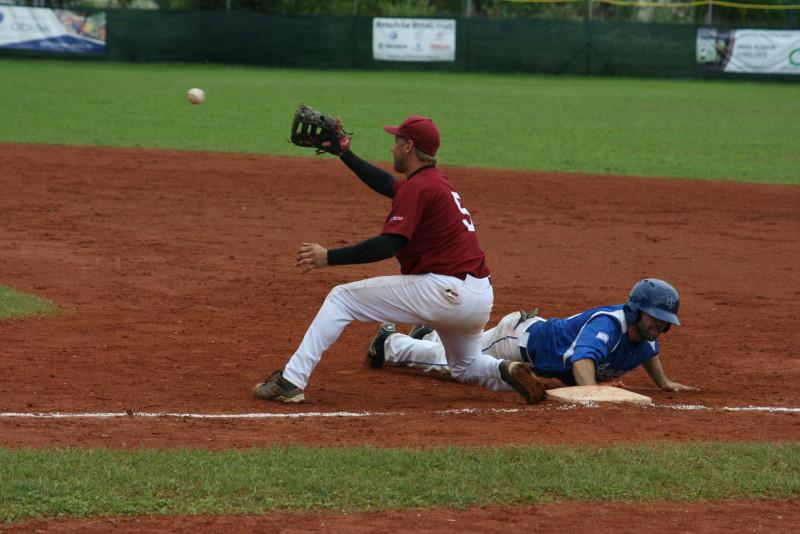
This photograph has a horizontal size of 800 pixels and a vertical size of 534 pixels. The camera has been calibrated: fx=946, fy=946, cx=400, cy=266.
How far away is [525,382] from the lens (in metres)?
5.72

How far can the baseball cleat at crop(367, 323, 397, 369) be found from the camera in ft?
22.2

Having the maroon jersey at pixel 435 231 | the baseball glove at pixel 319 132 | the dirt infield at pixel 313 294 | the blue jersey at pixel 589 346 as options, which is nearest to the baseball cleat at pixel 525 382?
the dirt infield at pixel 313 294

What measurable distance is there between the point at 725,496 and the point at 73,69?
103 feet

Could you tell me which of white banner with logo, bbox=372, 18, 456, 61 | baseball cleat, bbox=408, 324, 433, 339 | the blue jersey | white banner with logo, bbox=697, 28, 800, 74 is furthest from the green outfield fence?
the blue jersey

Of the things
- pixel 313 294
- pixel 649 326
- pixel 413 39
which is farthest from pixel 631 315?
pixel 413 39

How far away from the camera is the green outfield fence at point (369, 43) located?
35.6 meters

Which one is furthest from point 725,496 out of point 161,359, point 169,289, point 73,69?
point 73,69

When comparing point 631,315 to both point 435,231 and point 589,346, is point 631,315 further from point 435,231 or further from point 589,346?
point 435,231

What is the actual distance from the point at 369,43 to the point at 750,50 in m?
14.3

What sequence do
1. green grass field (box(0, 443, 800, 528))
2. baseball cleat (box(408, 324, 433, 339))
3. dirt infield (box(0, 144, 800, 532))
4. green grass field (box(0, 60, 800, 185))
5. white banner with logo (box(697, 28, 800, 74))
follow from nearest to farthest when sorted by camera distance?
green grass field (box(0, 443, 800, 528))
dirt infield (box(0, 144, 800, 532))
baseball cleat (box(408, 324, 433, 339))
green grass field (box(0, 60, 800, 185))
white banner with logo (box(697, 28, 800, 74))

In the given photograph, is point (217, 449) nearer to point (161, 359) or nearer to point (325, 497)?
point (325, 497)

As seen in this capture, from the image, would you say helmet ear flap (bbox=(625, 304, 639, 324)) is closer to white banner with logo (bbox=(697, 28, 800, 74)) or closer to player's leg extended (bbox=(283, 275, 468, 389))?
player's leg extended (bbox=(283, 275, 468, 389))

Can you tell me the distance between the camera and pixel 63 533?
12.1 ft

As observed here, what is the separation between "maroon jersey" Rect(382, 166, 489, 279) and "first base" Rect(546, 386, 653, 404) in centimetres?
86
